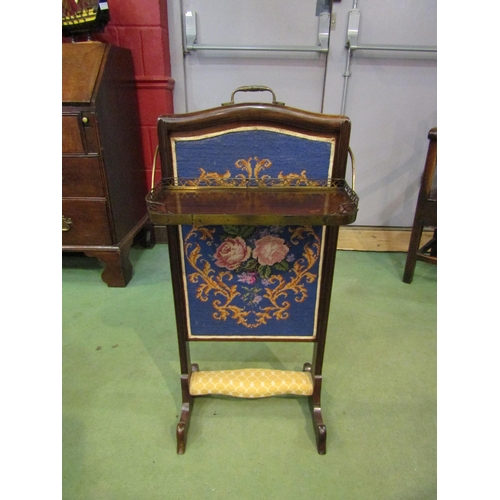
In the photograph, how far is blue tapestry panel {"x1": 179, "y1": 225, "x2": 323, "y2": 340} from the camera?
0.91 meters

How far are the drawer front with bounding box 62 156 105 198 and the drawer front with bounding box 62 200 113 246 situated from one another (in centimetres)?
4

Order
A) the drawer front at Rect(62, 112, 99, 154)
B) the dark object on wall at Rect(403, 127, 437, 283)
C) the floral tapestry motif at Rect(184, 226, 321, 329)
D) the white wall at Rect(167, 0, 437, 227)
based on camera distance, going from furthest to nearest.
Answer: the white wall at Rect(167, 0, 437, 227) < the dark object on wall at Rect(403, 127, 437, 283) < the drawer front at Rect(62, 112, 99, 154) < the floral tapestry motif at Rect(184, 226, 321, 329)

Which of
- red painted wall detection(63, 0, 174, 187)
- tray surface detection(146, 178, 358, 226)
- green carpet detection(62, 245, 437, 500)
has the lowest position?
green carpet detection(62, 245, 437, 500)

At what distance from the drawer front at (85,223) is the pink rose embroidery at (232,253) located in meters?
1.01

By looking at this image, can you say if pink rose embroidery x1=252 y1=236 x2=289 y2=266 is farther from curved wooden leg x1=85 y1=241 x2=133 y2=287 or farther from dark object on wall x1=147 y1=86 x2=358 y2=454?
curved wooden leg x1=85 y1=241 x2=133 y2=287

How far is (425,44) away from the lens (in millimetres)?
2033

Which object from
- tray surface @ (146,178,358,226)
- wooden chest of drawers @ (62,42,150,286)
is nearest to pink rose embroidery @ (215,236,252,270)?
tray surface @ (146,178,358,226)

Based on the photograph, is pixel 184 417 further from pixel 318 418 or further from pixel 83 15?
pixel 83 15

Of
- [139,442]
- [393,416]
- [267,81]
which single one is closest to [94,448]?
[139,442]

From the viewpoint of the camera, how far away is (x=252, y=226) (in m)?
0.90

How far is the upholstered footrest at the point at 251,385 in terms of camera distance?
1095mm

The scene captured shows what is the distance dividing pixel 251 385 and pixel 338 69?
1.85 metres

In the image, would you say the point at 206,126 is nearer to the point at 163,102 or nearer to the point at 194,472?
the point at 194,472

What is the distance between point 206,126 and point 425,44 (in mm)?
1897
